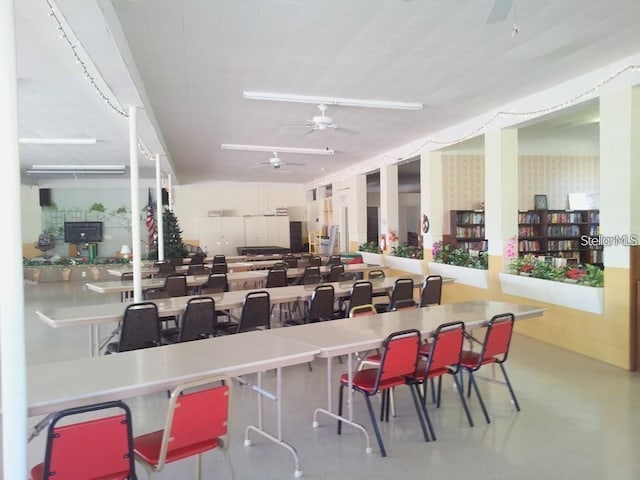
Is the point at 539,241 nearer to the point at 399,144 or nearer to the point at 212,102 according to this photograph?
the point at 399,144

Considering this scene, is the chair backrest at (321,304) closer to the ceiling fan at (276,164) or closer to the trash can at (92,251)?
the ceiling fan at (276,164)

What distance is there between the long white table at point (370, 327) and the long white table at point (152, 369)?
0.20 meters

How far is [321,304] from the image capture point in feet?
17.4

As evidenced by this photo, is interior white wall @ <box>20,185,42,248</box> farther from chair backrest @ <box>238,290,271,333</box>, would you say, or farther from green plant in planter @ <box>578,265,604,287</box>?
green plant in planter @ <box>578,265,604,287</box>

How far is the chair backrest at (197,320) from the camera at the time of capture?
14.7 feet

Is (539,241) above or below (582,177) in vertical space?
below

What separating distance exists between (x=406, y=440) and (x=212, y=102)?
514 centimetres

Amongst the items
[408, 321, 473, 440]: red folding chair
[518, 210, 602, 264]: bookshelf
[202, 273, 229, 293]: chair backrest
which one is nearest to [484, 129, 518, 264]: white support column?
[518, 210, 602, 264]: bookshelf

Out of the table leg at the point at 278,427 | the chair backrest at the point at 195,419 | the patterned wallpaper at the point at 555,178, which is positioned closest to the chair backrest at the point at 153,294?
the table leg at the point at 278,427

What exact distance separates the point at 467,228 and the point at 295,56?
6336mm

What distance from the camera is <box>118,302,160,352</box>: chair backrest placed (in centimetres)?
416

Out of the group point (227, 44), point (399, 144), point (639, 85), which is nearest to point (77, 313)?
point (227, 44)

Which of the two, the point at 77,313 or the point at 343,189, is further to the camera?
the point at 343,189

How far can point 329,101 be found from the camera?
636 centimetres
